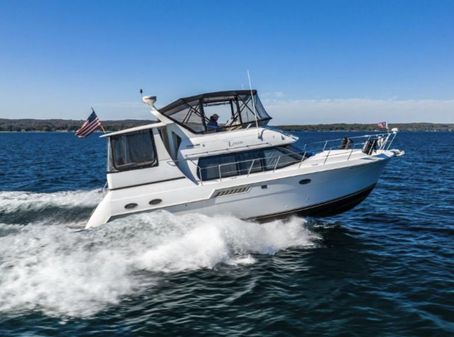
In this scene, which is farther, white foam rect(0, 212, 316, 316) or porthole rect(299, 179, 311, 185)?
porthole rect(299, 179, 311, 185)

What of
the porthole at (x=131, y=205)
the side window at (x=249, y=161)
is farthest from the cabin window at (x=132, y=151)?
the side window at (x=249, y=161)

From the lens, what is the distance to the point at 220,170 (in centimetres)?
1262

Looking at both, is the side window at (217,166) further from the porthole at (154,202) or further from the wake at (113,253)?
the porthole at (154,202)

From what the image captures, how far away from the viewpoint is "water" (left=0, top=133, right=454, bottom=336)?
7.39 meters

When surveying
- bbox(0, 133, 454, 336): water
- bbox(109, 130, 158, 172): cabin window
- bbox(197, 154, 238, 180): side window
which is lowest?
bbox(0, 133, 454, 336): water

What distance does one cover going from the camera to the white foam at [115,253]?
8.35 m

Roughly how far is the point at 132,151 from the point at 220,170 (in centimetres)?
272

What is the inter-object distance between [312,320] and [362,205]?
438 inches

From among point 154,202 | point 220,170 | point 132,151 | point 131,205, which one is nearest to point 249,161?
point 220,170

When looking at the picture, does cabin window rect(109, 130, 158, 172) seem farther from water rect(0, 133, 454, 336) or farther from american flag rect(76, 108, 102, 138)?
water rect(0, 133, 454, 336)

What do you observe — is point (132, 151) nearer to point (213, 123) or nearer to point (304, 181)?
point (213, 123)

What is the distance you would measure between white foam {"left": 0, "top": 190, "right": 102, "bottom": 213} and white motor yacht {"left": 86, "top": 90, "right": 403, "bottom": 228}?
3836mm

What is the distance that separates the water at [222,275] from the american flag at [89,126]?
293cm

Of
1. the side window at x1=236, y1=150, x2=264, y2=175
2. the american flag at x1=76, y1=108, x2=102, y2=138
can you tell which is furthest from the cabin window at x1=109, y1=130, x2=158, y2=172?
the side window at x1=236, y1=150, x2=264, y2=175
